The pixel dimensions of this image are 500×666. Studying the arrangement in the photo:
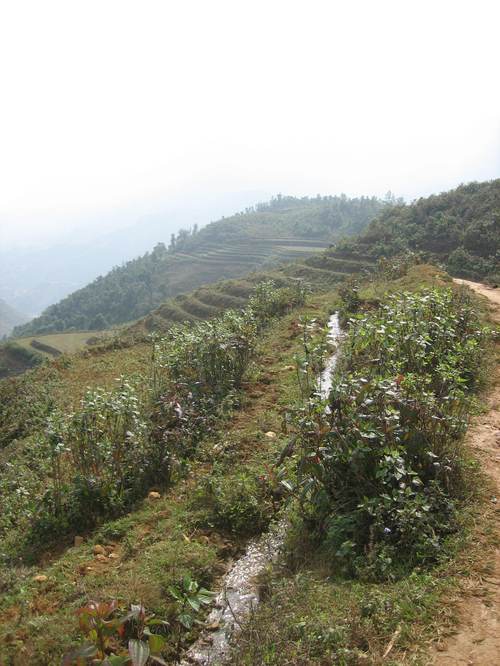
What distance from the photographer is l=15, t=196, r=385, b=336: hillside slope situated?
288 ft

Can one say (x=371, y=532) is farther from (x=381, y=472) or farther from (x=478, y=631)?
(x=478, y=631)

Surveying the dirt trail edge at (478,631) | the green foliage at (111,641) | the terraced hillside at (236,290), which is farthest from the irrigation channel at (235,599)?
the terraced hillside at (236,290)

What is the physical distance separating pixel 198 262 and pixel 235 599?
329 feet

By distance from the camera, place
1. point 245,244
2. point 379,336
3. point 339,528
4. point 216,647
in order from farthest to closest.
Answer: point 245,244
point 379,336
point 339,528
point 216,647

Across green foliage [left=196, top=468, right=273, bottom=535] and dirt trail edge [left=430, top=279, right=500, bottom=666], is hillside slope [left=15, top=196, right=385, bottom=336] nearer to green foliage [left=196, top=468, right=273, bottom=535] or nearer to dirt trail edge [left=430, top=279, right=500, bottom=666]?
green foliage [left=196, top=468, right=273, bottom=535]

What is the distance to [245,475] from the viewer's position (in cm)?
584

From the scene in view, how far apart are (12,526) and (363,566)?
4.43 m

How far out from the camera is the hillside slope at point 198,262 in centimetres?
8775

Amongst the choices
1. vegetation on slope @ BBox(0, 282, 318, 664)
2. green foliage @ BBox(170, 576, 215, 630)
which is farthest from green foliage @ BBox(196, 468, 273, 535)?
green foliage @ BBox(170, 576, 215, 630)

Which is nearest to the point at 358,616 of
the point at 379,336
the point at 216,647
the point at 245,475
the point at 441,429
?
the point at 216,647

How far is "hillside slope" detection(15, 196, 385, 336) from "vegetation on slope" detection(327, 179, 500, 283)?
38.5 meters

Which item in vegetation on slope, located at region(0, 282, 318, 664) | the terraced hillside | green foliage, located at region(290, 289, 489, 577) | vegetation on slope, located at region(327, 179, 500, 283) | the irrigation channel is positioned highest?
vegetation on slope, located at region(327, 179, 500, 283)

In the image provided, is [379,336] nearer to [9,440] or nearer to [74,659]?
[74,659]

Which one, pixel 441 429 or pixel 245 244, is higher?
pixel 245 244
